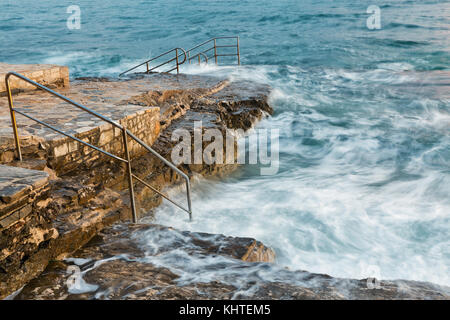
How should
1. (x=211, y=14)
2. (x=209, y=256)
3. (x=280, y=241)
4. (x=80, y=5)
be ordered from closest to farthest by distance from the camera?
1. (x=209, y=256)
2. (x=280, y=241)
3. (x=211, y=14)
4. (x=80, y=5)

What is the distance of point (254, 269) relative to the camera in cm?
410

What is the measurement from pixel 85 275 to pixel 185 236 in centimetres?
135

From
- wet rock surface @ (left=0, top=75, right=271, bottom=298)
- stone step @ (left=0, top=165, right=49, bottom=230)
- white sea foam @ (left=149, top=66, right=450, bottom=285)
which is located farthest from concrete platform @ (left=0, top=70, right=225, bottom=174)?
white sea foam @ (left=149, top=66, right=450, bottom=285)

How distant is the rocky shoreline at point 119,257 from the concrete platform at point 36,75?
289 cm

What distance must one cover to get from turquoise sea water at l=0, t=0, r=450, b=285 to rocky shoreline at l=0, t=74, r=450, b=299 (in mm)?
1088

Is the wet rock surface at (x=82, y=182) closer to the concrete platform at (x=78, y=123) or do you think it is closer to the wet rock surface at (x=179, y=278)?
the concrete platform at (x=78, y=123)

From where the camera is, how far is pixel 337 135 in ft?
35.3

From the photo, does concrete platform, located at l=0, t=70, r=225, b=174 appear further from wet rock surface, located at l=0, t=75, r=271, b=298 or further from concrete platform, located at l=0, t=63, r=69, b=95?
concrete platform, located at l=0, t=63, r=69, b=95

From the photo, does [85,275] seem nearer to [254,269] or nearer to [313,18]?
[254,269]

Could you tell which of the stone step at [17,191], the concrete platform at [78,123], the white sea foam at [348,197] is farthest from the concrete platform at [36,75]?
the stone step at [17,191]

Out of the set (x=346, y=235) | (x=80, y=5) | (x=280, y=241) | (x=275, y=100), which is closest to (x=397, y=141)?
(x=275, y=100)

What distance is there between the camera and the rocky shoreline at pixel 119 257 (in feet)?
11.5

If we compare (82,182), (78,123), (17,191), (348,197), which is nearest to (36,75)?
(78,123)

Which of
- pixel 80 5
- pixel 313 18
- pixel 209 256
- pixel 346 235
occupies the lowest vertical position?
pixel 346 235
